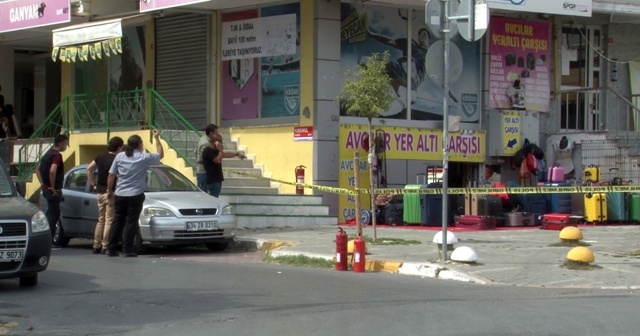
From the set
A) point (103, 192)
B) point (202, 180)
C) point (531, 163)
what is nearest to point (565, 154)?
point (531, 163)

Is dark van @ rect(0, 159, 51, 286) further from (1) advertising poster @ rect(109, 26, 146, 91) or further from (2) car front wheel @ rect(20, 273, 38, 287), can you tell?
(1) advertising poster @ rect(109, 26, 146, 91)

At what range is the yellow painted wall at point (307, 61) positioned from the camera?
2005 centimetres

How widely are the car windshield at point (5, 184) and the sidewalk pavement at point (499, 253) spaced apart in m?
4.52

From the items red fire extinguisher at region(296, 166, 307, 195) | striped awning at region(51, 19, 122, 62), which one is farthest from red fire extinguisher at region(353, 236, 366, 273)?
striped awning at region(51, 19, 122, 62)

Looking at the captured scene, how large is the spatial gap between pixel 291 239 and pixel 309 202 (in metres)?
3.42

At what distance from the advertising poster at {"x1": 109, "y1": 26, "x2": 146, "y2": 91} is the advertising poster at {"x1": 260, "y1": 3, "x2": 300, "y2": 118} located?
173 inches

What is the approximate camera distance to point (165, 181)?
53.1 feet

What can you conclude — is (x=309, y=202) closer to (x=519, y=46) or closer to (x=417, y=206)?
(x=417, y=206)

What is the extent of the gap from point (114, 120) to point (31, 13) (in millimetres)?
3977

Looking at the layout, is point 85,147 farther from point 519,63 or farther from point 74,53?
point 519,63

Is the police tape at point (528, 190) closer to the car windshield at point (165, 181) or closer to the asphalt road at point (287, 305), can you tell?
the car windshield at point (165, 181)

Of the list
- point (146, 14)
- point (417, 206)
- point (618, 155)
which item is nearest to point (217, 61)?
point (146, 14)

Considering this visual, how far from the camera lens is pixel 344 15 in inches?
810

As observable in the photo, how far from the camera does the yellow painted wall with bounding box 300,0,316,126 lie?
20.0 meters
